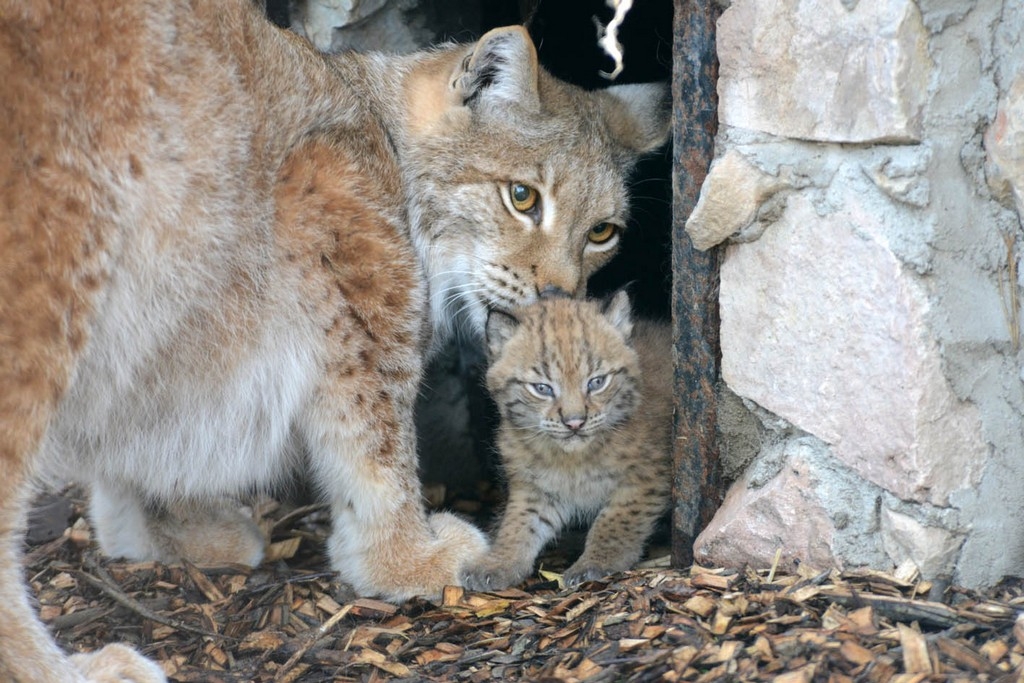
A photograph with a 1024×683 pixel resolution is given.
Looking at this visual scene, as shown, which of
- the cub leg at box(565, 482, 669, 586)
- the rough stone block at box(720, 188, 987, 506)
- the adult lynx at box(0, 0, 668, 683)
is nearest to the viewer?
the adult lynx at box(0, 0, 668, 683)

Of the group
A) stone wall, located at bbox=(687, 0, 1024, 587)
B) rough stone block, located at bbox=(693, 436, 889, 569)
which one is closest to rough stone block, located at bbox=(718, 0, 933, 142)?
stone wall, located at bbox=(687, 0, 1024, 587)

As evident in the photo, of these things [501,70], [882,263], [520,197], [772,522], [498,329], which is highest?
[501,70]

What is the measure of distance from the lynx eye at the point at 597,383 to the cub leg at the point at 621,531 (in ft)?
1.17

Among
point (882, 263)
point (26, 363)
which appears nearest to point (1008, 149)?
point (882, 263)

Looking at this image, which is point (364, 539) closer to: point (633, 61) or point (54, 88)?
point (54, 88)

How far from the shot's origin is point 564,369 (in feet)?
13.2

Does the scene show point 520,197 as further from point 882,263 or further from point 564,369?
point 882,263

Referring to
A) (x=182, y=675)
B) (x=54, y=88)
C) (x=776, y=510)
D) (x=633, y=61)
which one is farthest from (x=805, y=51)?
(x=633, y=61)

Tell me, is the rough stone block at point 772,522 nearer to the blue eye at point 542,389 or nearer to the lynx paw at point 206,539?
the blue eye at point 542,389

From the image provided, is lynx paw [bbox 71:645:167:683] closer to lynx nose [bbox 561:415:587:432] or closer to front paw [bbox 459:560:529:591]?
front paw [bbox 459:560:529:591]

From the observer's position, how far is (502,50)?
4.18 m

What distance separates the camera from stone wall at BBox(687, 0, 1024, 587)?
9.58 feet

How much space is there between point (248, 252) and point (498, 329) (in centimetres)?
104

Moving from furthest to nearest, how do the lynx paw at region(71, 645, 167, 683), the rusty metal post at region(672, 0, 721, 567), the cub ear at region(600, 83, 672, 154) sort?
the cub ear at region(600, 83, 672, 154) → the rusty metal post at region(672, 0, 721, 567) → the lynx paw at region(71, 645, 167, 683)
